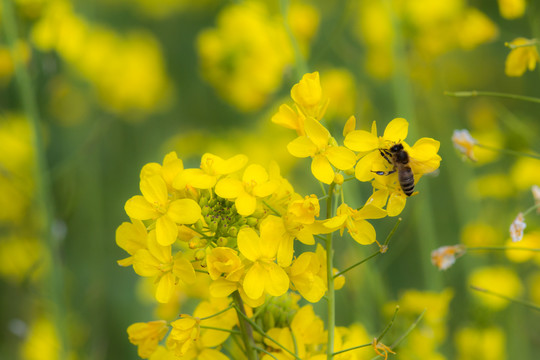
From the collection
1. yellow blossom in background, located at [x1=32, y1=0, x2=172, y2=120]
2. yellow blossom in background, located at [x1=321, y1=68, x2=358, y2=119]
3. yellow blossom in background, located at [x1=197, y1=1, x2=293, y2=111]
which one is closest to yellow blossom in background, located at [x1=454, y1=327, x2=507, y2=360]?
yellow blossom in background, located at [x1=321, y1=68, x2=358, y2=119]

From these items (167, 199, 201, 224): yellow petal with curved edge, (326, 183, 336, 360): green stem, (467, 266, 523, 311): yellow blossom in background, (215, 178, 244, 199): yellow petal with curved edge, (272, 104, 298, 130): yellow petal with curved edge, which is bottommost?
(467, 266, 523, 311): yellow blossom in background

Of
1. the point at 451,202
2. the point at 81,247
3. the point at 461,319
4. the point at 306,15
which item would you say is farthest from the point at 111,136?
the point at 461,319

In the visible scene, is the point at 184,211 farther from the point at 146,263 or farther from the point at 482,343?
the point at 482,343

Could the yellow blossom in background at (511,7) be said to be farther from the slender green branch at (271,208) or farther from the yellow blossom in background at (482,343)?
the yellow blossom in background at (482,343)

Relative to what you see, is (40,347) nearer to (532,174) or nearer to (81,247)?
(81,247)

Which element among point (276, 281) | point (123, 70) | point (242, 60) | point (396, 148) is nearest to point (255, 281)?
point (276, 281)

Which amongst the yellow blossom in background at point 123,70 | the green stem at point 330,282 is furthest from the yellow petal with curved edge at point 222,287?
the yellow blossom in background at point 123,70

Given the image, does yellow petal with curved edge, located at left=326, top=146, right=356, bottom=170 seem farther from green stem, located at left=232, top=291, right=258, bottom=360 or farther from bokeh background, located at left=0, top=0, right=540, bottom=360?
bokeh background, located at left=0, top=0, right=540, bottom=360
